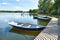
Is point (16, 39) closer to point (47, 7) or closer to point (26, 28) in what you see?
point (26, 28)

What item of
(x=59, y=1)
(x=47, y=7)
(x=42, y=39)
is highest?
(x=42, y=39)

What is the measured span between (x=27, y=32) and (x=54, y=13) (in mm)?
25290

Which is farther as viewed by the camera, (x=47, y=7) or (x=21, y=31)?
(x=47, y=7)

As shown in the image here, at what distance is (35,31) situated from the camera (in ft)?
48.6

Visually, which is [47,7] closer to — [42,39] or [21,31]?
[21,31]

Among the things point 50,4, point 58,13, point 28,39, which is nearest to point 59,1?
point 58,13

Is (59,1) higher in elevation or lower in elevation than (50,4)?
higher

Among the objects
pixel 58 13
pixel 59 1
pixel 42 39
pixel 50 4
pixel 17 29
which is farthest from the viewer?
pixel 50 4

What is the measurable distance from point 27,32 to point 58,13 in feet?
76.8

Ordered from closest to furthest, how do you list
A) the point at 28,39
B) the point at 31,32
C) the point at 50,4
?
the point at 28,39
the point at 31,32
the point at 50,4

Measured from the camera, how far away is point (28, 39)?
39.8 feet

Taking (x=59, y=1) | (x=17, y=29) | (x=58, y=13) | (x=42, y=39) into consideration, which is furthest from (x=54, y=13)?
(x=42, y=39)

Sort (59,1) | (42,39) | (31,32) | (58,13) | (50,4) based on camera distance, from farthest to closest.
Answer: (50,4) → (58,13) → (59,1) → (31,32) → (42,39)

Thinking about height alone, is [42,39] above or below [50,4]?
above
